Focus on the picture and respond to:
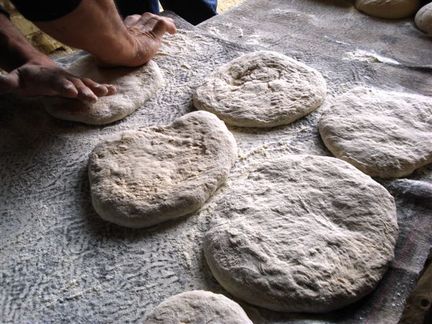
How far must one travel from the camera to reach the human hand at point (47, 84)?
1.40 m

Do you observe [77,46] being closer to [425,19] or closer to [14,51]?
[14,51]

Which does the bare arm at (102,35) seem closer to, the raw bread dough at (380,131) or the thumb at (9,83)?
the thumb at (9,83)

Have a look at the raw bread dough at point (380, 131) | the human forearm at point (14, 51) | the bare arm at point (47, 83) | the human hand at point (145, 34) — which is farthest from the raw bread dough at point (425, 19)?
the human forearm at point (14, 51)

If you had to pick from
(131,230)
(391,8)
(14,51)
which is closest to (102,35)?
(14,51)

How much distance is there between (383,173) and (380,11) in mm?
1098

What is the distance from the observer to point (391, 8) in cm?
202

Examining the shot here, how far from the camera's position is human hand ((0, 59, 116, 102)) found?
140 cm

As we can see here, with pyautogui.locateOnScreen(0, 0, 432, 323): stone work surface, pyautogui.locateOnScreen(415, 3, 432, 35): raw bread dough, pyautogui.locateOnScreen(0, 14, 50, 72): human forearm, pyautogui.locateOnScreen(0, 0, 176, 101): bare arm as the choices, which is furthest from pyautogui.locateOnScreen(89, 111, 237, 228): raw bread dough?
pyautogui.locateOnScreen(415, 3, 432, 35): raw bread dough

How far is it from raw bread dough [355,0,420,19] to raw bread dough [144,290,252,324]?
5.17ft

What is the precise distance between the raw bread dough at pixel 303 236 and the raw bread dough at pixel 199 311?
2.3 inches

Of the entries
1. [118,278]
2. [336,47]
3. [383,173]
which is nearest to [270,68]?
[336,47]

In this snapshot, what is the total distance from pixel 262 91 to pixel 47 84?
64 cm

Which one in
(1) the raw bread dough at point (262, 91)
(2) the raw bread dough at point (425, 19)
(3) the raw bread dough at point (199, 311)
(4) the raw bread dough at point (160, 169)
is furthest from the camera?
(2) the raw bread dough at point (425, 19)

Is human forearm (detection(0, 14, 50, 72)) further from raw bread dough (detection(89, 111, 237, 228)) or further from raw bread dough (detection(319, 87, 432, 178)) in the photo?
raw bread dough (detection(319, 87, 432, 178))
